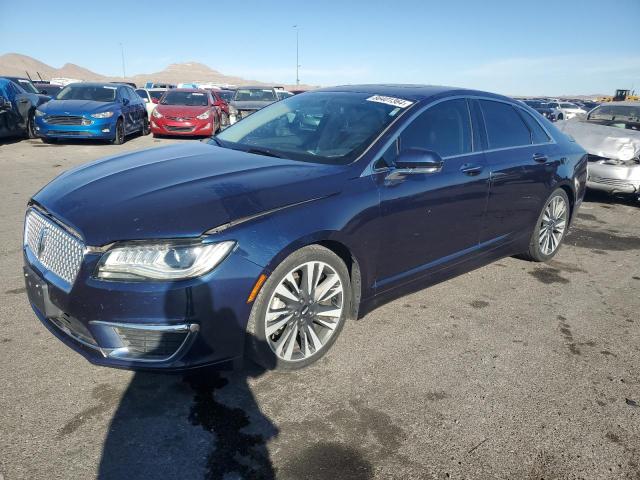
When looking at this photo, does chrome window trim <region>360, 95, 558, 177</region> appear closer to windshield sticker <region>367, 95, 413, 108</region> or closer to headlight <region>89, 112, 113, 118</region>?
windshield sticker <region>367, 95, 413, 108</region>

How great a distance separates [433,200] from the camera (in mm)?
3354

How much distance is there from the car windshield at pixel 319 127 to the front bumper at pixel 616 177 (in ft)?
17.7

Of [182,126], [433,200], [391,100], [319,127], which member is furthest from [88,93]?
[433,200]

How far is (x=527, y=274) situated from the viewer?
466cm

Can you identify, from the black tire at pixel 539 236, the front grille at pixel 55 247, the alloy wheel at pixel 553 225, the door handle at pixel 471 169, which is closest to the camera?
the front grille at pixel 55 247

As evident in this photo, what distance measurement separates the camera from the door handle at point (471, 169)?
3.60 m

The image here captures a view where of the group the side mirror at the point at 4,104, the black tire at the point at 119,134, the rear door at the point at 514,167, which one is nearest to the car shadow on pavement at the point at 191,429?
the rear door at the point at 514,167

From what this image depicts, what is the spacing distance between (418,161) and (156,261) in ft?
5.43

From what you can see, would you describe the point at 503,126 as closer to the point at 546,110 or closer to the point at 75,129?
the point at 75,129

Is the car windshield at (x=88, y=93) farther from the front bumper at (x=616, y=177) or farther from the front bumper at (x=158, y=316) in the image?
the front bumper at (x=158, y=316)

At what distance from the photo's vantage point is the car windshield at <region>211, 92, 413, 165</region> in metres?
3.23

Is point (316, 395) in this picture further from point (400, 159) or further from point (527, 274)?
point (527, 274)

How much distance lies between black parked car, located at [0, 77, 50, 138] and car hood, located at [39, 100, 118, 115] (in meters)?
0.77

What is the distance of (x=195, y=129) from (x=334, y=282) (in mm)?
11725
